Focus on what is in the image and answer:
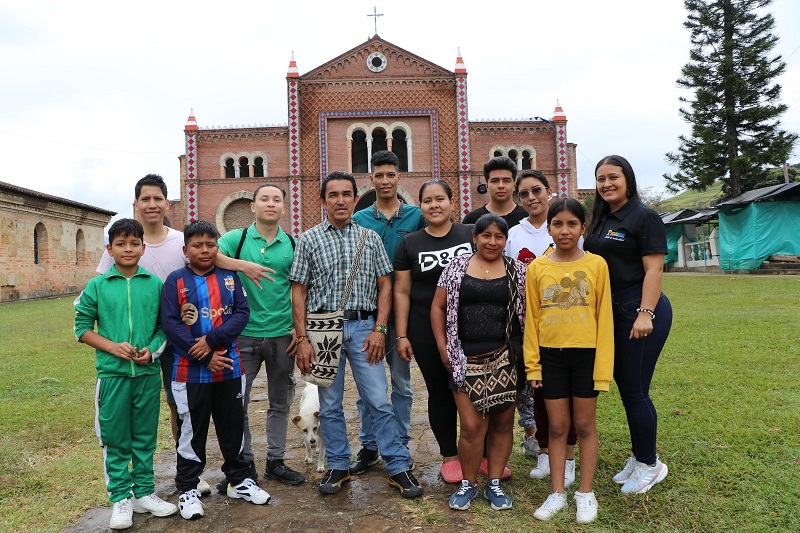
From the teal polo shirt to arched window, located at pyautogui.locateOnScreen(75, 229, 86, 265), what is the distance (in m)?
25.7

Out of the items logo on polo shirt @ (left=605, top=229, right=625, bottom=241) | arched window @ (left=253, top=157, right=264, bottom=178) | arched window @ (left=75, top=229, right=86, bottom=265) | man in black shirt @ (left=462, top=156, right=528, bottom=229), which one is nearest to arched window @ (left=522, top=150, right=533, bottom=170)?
arched window @ (left=253, top=157, right=264, bottom=178)

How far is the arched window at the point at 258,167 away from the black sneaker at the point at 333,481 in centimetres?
2523

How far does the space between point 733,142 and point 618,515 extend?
30553 millimetres

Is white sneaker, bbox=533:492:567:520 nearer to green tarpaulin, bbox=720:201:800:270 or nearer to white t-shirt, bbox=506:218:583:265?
white t-shirt, bbox=506:218:583:265

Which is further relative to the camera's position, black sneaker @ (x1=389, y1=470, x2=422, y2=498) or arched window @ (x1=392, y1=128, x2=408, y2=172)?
arched window @ (x1=392, y1=128, x2=408, y2=172)

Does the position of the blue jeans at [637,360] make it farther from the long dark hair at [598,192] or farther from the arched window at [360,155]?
the arched window at [360,155]

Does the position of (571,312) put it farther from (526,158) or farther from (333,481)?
(526,158)

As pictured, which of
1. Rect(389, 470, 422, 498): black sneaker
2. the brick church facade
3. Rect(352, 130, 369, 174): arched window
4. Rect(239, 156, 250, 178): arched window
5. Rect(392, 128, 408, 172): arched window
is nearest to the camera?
Rect(389, 470, 422, 498): black sneaker

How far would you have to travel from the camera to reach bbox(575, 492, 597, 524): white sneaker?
3.09 metres

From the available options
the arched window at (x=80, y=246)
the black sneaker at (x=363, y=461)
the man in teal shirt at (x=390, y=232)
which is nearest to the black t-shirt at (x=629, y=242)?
the man in teal shirt at (x=390, y=232)

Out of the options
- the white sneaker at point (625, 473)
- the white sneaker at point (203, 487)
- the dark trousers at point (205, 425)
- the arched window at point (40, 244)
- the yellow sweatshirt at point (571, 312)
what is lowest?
the white sneaker at point (203, 487)

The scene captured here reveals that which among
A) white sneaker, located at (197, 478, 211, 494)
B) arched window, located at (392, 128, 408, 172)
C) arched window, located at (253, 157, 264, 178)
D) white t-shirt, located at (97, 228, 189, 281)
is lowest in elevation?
white sneaker, located at (197, 478, 211, 494)

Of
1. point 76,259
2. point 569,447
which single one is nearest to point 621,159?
point 569,447

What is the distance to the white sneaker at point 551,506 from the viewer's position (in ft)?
10.3
